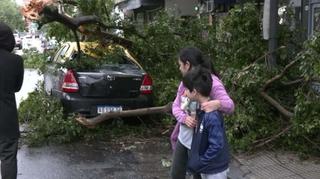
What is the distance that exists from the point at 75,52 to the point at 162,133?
2120 millimetres

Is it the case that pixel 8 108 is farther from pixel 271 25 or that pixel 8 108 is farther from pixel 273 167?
pixel 271 25

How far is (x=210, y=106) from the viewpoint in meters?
4.14

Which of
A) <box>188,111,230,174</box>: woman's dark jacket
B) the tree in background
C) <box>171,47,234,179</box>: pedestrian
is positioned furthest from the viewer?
the tree in background

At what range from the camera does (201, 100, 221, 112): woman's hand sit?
4.13 meters

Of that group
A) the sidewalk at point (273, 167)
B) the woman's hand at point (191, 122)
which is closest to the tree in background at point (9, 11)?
the sidewalk at point (273, 167)

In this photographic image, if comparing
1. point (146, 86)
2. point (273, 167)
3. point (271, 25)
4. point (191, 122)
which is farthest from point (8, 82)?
point (146, 86)

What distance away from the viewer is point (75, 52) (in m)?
9.83

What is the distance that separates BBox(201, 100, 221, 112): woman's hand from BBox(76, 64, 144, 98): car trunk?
5.11m

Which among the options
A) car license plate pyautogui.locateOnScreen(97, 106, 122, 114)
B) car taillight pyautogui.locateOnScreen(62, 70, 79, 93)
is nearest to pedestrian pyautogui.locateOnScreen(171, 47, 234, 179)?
car license plate pyautogui.locateOnScreen(97, 106, 122, 114)

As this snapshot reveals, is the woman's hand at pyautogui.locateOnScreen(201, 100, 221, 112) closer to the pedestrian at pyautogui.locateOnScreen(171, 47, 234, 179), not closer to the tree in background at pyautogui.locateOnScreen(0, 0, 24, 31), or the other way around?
the pedestrian at pyautogui.locateOnScreen(171, 47, 234, 179)

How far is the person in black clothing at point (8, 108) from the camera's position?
555 centimetres

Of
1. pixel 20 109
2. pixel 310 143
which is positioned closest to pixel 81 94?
pixel 20 109

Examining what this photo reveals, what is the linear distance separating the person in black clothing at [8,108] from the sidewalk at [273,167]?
2630 mm

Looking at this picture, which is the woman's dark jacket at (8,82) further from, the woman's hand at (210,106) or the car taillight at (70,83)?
the car taillight at (70,83)
